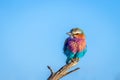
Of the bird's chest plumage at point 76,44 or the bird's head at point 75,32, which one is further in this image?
the bird's chest plumage at point 76,44

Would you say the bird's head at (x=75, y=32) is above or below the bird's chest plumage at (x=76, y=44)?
above

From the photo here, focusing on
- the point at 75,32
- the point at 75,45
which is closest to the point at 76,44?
the point at 75,45

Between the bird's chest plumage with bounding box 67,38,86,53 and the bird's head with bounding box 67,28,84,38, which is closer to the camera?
the bird's head with bounding box 67,28,84,38

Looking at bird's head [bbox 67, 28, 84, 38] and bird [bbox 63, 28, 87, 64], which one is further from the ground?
bird's head [bbox 67, 28, 84, 38]

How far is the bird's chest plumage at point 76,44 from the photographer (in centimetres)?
342

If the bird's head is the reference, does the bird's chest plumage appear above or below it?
below

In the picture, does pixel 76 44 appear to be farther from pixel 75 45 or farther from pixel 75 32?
pixel 75 32

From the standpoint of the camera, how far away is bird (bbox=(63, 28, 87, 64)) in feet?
10.9

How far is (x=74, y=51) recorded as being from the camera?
11.8 feet

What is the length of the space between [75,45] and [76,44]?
9 cm

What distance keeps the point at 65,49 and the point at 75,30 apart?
456mm

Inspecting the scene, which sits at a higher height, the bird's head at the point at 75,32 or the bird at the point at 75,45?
the bird's head at the point at 75,32

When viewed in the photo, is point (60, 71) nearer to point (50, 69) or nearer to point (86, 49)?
point (50, 69)

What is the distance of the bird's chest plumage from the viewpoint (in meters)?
3.42
